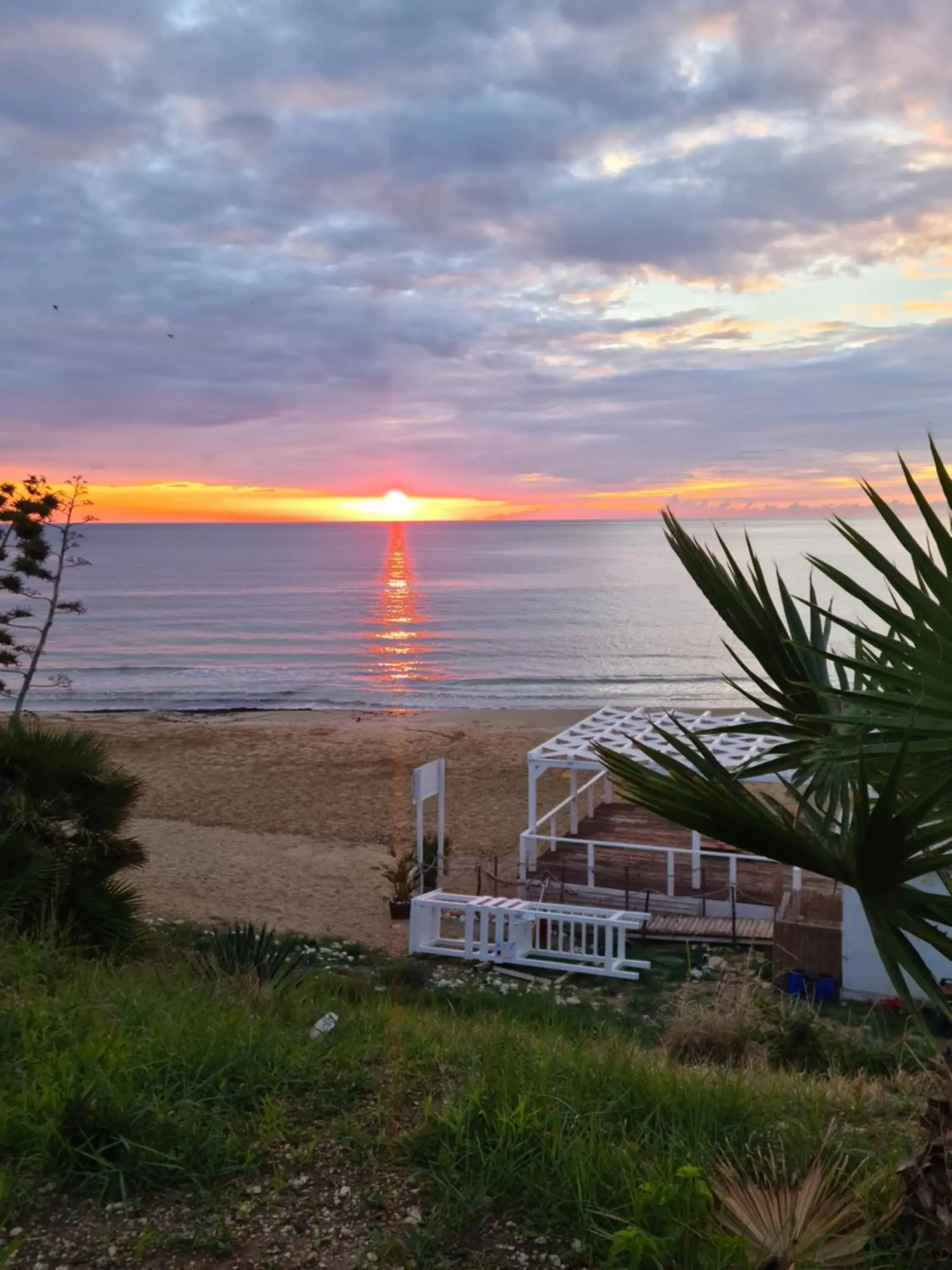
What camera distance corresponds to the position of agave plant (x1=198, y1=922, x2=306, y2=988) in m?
6.29

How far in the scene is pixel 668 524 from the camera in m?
3.44

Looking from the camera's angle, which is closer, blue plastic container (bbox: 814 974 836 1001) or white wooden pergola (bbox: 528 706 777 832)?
blue plastic container (bbox: 814 974 836 1001)

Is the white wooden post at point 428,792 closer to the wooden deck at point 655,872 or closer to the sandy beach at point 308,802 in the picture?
the sandy beach at point 308,802

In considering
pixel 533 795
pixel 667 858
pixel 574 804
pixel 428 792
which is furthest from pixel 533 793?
pixel 667 858

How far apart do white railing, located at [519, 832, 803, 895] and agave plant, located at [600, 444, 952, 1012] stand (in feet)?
29.4

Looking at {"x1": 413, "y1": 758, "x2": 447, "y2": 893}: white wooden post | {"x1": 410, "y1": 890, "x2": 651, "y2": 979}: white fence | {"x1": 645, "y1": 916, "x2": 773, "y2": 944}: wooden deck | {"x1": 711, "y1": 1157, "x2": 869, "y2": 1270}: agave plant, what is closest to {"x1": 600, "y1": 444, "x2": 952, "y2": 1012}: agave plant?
{"x1": 711, "y1": 1157, "x2": 869, "y2": 1270}: agave plant

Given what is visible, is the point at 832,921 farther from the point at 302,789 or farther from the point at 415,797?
the point at 302,789

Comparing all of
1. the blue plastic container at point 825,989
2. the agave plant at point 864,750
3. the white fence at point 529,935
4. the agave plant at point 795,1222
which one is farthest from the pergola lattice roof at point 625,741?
the agave plant at point 795,1222

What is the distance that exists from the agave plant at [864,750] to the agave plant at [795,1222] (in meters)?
0.62

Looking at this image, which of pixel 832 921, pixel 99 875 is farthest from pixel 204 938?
pixel 832 921

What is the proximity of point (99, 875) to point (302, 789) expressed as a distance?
15601 mm

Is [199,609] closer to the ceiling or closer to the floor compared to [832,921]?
closer to the ceiling

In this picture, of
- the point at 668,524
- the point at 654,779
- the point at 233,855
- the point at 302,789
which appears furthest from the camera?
the point at 302,789

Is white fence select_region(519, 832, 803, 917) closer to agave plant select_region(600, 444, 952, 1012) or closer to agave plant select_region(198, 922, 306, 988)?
agave plant select_region(198, 922, 306, 988)
